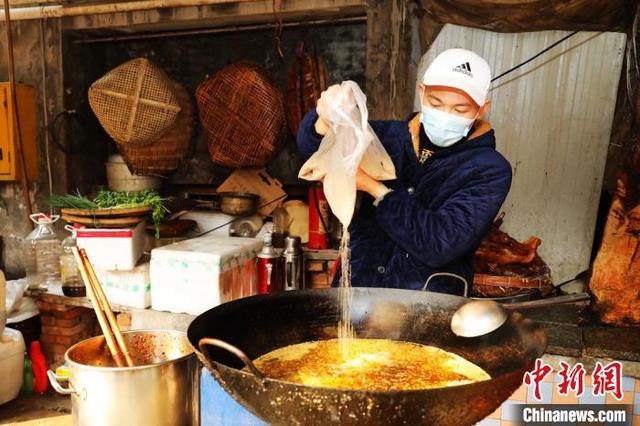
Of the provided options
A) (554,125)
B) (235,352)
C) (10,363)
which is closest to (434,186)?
(235,352)

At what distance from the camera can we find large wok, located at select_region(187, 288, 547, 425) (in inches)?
48.4

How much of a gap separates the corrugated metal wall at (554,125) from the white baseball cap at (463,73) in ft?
7.93

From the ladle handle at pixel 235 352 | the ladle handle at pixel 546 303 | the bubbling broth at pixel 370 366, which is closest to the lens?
the ladle handle at pixel 235 352

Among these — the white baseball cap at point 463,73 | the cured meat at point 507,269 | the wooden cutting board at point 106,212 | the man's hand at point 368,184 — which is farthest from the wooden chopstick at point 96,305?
the cured meat at point 507,269

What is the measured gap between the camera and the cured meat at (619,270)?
11.2 ft

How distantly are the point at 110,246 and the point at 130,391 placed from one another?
1957mm

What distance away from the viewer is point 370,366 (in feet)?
5.95

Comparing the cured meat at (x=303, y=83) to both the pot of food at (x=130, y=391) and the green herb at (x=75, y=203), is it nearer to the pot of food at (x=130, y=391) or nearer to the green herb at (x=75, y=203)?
the green herb at (x=75, y=203)

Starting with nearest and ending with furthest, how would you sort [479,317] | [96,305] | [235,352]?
[235,352], [479,317], [96,305]

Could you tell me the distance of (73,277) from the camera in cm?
479

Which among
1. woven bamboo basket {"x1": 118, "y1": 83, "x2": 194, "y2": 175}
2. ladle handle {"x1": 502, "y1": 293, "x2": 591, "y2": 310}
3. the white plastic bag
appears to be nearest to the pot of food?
the white plastic bag

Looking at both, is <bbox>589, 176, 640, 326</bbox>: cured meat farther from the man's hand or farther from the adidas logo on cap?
the man's hand

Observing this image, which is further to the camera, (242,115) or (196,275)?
(242,115)

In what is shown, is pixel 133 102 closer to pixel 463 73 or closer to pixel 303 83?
pixel 303 83
